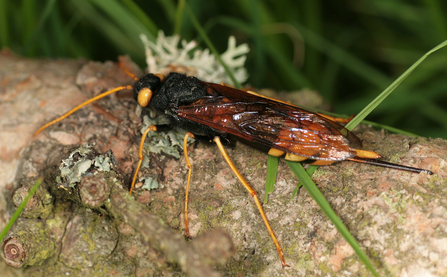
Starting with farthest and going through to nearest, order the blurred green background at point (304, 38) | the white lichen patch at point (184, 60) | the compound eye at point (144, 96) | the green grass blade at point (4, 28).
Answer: the blurred green background at point (304, 38) < the green grass blade at point (4, 28) < the white lichen patch at point (184, 60) < the compound eye at point (144, 96)

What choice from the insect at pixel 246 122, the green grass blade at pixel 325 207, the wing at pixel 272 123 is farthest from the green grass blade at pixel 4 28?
the green grass blade at pixel 325 207

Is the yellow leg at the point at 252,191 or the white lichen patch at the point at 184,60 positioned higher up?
the white lichen patch at the point at 184,60

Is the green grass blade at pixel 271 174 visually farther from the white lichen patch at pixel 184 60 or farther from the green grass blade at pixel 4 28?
the green grass blade at pixel 4 28

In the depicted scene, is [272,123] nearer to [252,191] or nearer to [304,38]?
[252,191]

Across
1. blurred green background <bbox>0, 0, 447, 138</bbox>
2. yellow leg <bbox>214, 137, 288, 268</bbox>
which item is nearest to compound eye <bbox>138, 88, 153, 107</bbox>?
A: yellow leg <bbox>214, 137, 288, 268</bbox>

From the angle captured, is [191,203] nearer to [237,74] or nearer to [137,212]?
[137,212]

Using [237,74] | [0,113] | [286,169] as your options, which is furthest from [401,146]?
[0,113]

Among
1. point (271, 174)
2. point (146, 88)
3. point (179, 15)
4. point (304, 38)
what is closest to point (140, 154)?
point (146, 88)

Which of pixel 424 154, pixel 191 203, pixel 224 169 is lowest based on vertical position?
pixel 191 203
